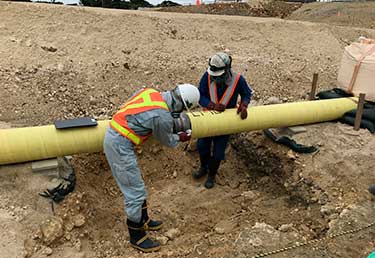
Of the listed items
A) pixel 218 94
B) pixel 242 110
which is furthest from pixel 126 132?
pixel 242 110

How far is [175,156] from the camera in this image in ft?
19.1

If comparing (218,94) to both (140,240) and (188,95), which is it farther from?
(140,240)

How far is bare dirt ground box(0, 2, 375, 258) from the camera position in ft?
13.4

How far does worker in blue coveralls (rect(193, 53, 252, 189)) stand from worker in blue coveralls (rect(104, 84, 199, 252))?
782mm

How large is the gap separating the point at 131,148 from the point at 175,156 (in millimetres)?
2018

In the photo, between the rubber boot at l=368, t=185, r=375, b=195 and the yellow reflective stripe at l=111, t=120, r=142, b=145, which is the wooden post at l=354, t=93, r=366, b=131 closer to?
the rubber boot at l=368, t=185, r=375, b=195

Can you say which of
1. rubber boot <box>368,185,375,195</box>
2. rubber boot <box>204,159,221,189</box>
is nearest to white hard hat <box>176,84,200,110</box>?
rubber boot <box>204,159,221,189</box>

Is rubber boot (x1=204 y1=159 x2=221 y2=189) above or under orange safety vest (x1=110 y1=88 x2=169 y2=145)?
under

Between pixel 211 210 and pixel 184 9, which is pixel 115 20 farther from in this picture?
pixel 184 9

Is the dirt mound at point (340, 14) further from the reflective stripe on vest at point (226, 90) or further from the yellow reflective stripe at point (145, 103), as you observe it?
the yellow reflective stripe at point (145, 103)

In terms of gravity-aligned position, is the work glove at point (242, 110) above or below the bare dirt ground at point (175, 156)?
above

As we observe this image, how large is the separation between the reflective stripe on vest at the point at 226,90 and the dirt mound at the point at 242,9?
36.3 ft

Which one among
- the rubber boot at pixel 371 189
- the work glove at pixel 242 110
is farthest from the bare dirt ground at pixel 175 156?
the work glove at pixel 242 110

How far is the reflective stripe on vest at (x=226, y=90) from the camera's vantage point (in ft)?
15.8
